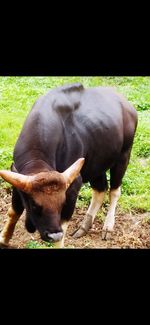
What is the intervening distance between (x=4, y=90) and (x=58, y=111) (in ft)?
17.9

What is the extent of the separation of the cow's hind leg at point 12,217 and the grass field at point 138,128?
1.54m

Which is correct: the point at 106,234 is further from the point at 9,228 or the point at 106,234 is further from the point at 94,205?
the point at 9,228

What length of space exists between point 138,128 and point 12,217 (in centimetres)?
438

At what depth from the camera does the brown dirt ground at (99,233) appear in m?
6.86

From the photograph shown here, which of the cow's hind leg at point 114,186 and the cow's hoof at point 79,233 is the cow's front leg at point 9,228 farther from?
the cow's hind leg at point 114,186

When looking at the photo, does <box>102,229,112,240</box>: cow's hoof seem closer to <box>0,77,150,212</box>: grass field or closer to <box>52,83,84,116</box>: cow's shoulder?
<box>0,77,150,212</box>: grass field

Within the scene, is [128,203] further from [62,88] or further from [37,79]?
[37,79]

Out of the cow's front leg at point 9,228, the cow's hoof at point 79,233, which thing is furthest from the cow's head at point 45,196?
the cow's hoof at point 79,233

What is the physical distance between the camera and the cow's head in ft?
16.6

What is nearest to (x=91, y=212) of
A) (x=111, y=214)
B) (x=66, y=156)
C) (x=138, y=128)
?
(x=111, y=214)

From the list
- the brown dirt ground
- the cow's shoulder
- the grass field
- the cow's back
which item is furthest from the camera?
the grass field

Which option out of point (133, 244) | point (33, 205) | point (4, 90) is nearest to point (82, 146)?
point (33, 205)

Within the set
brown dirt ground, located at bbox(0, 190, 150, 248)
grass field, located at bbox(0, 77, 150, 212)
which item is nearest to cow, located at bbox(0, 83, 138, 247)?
brown dirt ground, located at bbox(0, 190, 150, 248)

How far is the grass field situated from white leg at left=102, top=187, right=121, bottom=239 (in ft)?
1.78
